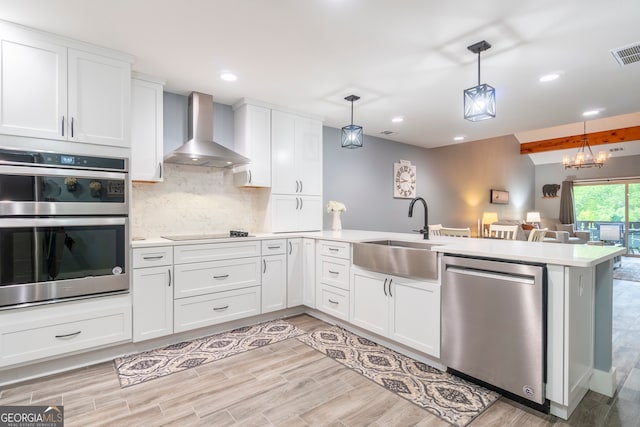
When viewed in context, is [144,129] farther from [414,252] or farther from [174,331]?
[414,252]

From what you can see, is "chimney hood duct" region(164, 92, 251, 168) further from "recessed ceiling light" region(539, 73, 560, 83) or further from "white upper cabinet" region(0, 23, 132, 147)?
"recessed ceiling light" region(539, 73, 560, 83)

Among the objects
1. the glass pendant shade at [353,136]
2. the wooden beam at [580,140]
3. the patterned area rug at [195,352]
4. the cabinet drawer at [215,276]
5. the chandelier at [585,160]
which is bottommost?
the patterned area rug at [195,352]

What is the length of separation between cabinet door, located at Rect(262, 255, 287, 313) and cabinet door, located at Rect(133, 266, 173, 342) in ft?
3.10

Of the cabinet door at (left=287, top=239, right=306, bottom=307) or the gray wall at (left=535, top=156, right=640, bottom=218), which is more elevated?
the gray wall at (left=535, top=156, right=640, bottom=218)

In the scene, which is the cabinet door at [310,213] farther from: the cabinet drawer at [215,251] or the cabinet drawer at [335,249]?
the cabinet drawer at [215,251]

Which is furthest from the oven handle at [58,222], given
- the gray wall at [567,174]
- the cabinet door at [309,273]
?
the gray wall at [567,174]

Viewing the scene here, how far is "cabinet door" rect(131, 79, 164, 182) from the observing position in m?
2.97

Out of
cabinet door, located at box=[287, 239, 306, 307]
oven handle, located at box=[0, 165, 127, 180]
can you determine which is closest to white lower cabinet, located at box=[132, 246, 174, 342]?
oven handle, located at box=[0, 165, 127, 180]

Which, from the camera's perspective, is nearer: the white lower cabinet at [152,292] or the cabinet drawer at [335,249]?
the white lower cabinet at [152,292]

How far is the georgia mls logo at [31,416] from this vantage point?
1.85m

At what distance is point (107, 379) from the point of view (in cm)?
232

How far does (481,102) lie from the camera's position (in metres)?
2.34

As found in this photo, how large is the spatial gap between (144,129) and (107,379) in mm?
2103

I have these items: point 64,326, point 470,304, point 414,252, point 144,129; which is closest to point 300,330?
point 414,252
